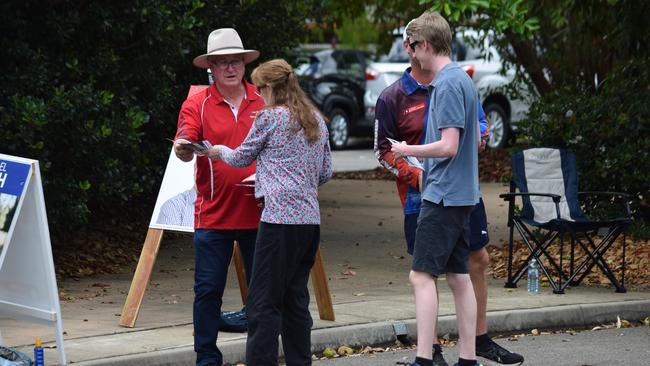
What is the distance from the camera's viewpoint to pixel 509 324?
877 centimetres

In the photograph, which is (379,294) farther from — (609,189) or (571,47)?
(571,47)

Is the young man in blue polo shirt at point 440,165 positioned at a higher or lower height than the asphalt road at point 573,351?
higher

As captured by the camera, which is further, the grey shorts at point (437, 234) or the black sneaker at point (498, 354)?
the black sneaker at point (498, 354)

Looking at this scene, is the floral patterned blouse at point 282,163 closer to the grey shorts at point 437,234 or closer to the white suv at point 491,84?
the grey shorts at point 437,234

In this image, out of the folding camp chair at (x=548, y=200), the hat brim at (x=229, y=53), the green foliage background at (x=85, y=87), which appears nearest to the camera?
the hat brim at (x=229, y=53)

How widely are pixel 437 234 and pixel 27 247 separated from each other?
2279 millimetres

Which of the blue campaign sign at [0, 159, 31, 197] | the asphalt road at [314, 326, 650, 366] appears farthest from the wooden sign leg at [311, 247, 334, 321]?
the blue campaign sign at [0, 159, 31, 197]

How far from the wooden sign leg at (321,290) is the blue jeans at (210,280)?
3.75ft

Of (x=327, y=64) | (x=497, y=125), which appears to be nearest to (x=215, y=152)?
(x=497, y=125)

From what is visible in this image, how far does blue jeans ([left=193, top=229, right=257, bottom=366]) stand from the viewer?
6.95m

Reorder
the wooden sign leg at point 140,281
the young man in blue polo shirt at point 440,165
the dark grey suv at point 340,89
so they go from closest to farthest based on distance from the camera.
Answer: the young man in blue polo shirt at point 440,165, the wooden sign leg at point 140,281, the dark grey suv at point 340,89

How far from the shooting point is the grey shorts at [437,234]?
6.73m

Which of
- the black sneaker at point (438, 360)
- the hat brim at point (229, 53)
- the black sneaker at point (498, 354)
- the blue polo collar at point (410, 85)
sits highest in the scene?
the hat brim at point (229, 53)

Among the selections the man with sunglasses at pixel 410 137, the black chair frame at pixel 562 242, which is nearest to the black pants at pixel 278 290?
the man with sunglasses at pixel 410 137
